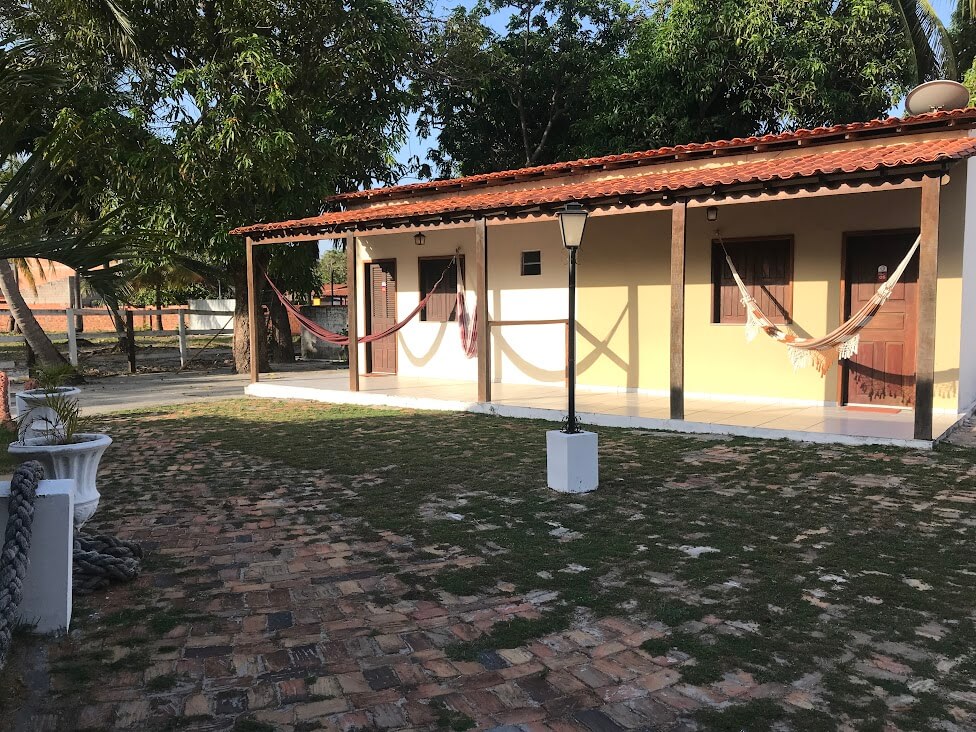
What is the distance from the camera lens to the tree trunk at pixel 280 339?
17594 millimetres

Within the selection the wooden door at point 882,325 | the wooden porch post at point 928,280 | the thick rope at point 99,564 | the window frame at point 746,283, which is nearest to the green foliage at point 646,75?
the window frame at point 746,283

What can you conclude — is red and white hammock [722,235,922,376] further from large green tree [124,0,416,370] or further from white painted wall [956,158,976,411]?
large green tree [124,0,416,370]

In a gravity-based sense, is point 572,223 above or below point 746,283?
above

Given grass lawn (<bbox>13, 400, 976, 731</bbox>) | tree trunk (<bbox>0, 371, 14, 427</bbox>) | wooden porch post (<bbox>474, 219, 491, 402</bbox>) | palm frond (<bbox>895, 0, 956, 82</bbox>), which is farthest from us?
palm frond (<bbox>895, 0, 956, 82</bbox>)

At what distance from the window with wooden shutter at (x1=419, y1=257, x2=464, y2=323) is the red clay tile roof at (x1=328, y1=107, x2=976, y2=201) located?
1158mm

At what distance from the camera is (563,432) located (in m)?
5.48

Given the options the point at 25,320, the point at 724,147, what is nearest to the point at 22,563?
the point at 724,147

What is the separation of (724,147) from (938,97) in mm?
2252

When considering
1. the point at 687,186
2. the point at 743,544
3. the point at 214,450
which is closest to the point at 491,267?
the point at 687,186

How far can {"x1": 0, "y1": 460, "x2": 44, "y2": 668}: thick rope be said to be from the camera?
9.42ft

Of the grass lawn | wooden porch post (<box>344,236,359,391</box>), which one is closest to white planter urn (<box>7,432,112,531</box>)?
the grass lawn

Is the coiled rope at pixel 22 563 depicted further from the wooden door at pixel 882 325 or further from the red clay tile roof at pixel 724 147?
the red clay tile roof at pixel 724 147

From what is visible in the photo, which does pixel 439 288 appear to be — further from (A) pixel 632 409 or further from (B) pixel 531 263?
(A) pixel 632 409

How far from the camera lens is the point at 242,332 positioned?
607 inches
